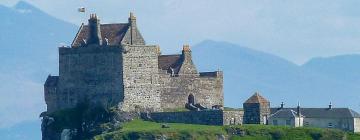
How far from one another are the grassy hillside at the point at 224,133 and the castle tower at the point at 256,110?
449 cm

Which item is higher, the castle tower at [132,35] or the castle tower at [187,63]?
the castle tower at [132,35]

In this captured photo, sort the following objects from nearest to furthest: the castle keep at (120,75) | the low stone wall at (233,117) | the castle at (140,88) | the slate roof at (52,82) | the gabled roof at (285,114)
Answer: the low stone wall at (233,117), the castle at (140,88), the castle keep at (120,75), the gabled roof at (285,114), the slate roof at (52,82)

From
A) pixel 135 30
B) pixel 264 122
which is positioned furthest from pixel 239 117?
pixel 135 30

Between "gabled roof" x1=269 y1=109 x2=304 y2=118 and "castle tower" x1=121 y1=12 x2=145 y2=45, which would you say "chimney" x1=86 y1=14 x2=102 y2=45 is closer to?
"castle tower" x1=121 y1=12 x2=145 y2=45

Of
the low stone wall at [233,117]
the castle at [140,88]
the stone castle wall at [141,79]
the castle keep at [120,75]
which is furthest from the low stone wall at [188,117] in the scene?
the castle keep at [120,75]

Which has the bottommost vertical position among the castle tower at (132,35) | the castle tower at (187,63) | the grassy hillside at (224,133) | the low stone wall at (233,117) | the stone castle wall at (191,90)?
the grassy hillside at (224,133)

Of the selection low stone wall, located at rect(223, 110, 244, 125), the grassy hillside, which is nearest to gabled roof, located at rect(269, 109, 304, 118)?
low stone wall, located at rect(223, 110, 244, 125)

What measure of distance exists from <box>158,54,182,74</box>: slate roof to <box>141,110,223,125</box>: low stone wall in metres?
7.16

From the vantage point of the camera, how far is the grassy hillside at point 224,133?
13750 cm

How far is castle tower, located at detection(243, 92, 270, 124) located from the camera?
146m

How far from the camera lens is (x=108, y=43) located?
148 metres

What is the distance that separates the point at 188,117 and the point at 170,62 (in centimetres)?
939

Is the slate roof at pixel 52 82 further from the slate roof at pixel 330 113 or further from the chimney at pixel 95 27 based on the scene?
the slate roof at pixel 330 113

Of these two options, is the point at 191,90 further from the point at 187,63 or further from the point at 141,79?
the point at 141,79
